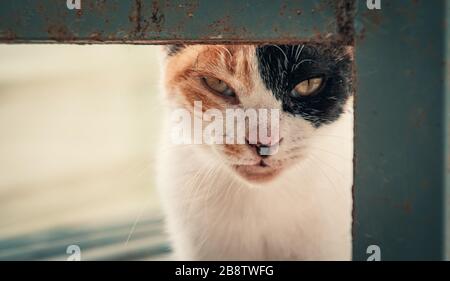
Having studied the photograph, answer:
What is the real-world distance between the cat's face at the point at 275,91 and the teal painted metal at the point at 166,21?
0.44 meters

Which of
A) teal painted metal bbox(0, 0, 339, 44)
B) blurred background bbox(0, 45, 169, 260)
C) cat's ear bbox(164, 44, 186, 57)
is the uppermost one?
cat's ear bbox(164, 44, 186, 57)

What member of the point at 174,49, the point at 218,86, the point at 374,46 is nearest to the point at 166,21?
the point at 374,46

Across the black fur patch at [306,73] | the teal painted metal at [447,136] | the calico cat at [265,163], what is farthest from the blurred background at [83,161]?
the teal painted metal at [447,136]

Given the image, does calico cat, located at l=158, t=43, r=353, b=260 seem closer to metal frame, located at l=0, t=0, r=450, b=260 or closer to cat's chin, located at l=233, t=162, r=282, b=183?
cat's chin, located at l=233, t=162, r=282, b=183

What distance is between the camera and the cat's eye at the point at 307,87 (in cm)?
138

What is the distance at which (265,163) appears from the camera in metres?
1.40

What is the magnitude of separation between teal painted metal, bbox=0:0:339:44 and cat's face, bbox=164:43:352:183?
44cm

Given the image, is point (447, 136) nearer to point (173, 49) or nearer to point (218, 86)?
point (218, 86)

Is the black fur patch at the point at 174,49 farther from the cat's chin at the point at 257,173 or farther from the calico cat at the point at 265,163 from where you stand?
the cat's chin at the point at 257,173

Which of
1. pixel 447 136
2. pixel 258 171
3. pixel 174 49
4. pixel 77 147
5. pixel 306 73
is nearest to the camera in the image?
pixel 447 136

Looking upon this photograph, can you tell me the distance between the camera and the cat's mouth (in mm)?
1423

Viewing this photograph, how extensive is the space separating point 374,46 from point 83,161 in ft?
4.97

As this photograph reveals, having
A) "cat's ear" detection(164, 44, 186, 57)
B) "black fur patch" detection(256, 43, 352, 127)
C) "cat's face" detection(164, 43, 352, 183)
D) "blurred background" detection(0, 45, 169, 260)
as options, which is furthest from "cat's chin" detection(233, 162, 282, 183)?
"blurred background" detection(0, 45, 169, 260)

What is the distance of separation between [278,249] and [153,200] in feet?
1.78
